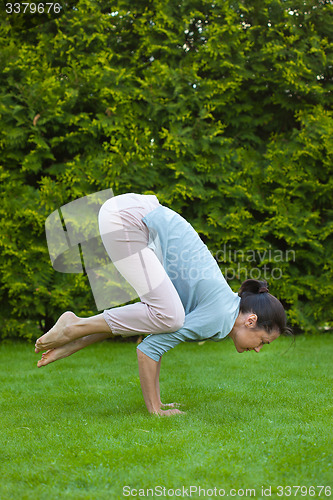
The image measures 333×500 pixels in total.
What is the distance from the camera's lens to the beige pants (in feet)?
9.37

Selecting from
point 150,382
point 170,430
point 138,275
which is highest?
point 138,275

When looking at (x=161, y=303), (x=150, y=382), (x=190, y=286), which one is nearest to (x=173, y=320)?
(x=161, y=303)

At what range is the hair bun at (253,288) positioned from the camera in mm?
3102

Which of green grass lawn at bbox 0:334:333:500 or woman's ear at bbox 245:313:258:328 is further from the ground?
woman's ear at bbox 245:313:258:328

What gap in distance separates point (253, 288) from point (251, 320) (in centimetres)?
26

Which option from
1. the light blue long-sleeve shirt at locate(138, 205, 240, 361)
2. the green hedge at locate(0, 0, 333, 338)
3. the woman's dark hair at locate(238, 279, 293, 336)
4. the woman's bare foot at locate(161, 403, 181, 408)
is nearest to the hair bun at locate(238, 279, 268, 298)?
the woman's dark hair at locate(238, 279, 293, 336)

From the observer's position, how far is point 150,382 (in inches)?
114

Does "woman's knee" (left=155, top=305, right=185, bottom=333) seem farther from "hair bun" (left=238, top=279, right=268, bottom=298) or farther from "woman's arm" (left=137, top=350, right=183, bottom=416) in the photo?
"hair bun" (left=238, top=279, right=268, bottom=298)

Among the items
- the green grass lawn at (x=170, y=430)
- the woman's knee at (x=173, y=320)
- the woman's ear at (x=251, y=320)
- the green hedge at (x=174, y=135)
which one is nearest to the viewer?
the green grass lawn at (x=170, y=430)

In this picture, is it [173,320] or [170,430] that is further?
[173,320]

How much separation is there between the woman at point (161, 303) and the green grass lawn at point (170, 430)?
1.16 ft

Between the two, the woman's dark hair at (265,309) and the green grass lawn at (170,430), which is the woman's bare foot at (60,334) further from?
the woman's dark hair at (265,309)

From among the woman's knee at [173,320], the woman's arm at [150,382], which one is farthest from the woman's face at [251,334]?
the woman's arm at [150,382]

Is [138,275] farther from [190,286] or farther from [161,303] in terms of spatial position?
[190,286]
